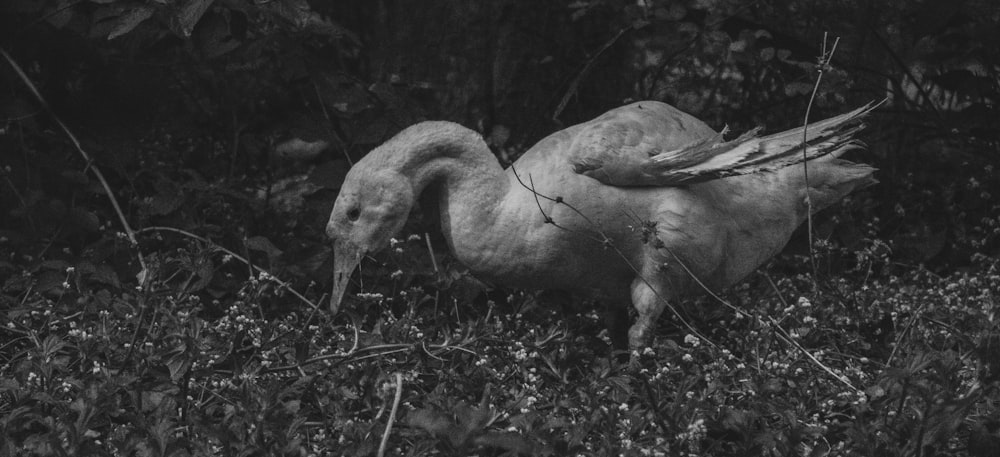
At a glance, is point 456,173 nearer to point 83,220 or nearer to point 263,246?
point 263,246

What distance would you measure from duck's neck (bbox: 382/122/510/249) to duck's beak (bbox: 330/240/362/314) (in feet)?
0.71

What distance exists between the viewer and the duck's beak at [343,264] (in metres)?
3.19

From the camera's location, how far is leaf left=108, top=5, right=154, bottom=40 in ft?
11.7

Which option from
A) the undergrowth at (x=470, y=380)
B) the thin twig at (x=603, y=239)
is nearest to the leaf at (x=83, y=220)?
the undergrowth at (x=470, y=380)

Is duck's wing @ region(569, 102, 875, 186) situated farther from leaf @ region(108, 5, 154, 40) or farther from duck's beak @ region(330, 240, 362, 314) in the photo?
leaf @ region(108, 5, 154, 40)

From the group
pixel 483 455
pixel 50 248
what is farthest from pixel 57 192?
pixel 483 455

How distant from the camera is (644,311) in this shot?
10.3ft

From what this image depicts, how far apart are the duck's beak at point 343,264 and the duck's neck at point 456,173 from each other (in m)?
0.22

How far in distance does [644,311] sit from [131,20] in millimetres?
1671

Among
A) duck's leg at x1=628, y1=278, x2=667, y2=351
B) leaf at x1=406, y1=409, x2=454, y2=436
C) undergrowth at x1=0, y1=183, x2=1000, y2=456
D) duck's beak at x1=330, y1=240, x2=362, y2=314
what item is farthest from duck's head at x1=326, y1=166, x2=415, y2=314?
leaf at x1=406, y1=409, x2=454, y2=436

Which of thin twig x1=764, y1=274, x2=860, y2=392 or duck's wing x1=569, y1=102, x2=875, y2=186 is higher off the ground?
duck's wing x1=569, y1=102, x2=875, y2=186

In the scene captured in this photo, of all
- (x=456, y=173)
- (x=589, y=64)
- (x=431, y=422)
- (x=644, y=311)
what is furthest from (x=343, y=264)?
(x=589, y=64)

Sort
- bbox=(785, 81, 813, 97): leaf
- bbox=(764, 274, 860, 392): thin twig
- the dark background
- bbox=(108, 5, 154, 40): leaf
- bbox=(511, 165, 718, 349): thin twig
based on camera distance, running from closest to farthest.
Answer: bbox=(764, 274, 860, 392): thin twig, bbox=(511, 165, 718, 349): thin twig, the dark background, bbox=(108, 5, 154, 40): leaf, bbox=(785, 81, 813, 97): leaf

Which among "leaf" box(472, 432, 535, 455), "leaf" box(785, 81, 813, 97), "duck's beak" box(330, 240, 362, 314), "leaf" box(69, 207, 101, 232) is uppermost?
"leaf" box(472, 432, 535, 455)
